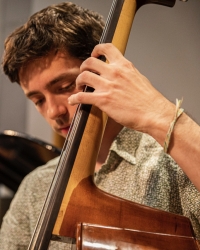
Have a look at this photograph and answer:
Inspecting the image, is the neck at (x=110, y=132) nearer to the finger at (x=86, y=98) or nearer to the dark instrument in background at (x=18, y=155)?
the finger at (x=86, y=98)

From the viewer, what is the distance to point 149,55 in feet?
4.32

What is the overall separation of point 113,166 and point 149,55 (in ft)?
2.06

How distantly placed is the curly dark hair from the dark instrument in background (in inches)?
14.3

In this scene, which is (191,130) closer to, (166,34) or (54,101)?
(54,101)

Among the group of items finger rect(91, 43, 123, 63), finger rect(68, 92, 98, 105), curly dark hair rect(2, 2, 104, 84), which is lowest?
finger rect(68, 92, 98, 105)

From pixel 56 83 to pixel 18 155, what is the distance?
1.88 feet

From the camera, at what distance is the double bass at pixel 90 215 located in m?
0.50

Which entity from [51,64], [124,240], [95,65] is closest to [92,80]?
[95,65]

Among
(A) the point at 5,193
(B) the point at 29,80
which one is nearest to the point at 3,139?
(A) the point at 5,193

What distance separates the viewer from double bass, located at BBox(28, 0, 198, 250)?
1.63 ft

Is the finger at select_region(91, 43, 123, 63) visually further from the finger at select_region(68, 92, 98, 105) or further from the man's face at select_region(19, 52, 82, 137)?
the man's face at select_region(19, 52, 82, 137)

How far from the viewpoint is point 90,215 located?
0.53 metres

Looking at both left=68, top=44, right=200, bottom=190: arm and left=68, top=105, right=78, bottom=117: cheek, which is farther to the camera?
left=68, top=105, right=78, bottom=117: cheek

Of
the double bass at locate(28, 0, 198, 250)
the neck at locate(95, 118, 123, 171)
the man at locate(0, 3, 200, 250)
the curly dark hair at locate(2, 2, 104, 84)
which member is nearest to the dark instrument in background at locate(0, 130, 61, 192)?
the man at locate(0, 3, 200, 250)
